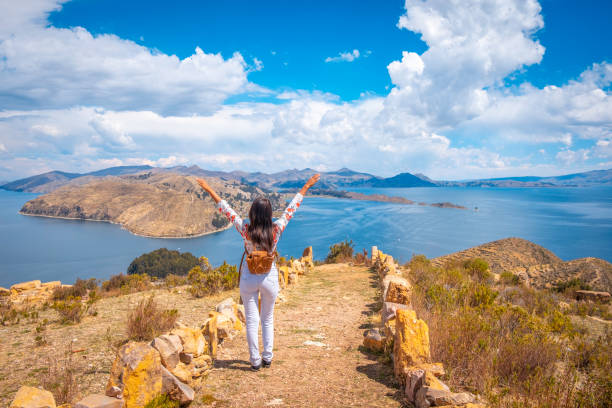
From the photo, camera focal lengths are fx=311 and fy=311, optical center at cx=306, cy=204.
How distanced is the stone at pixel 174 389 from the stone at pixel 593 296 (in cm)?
1384

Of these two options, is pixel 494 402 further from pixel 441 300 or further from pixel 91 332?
pixel 91 332

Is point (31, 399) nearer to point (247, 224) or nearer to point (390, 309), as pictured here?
point (247, 224)

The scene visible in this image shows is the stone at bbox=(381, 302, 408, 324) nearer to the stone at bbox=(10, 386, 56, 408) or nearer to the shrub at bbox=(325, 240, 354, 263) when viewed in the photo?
the stone at bbox=(10, 386, 56, 408)

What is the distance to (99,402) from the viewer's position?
232 centimetres

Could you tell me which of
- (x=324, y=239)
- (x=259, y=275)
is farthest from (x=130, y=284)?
(x=324, y=239)

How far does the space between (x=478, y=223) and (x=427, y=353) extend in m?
102

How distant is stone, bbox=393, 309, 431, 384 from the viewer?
10.8ft

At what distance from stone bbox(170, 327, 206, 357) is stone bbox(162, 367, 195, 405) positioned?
0.54 metres

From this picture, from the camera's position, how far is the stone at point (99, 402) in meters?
2.26

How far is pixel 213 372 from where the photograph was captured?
11.8 ft

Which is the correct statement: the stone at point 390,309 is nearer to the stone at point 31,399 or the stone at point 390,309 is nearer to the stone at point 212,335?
the stone at point 212,335

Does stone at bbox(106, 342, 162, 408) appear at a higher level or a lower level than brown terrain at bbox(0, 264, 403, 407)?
higher

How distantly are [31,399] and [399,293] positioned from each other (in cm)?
469

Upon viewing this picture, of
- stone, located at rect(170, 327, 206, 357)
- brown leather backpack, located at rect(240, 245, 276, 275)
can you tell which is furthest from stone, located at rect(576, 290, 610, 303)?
stone, located at rect(170, 327, 206, 357)
